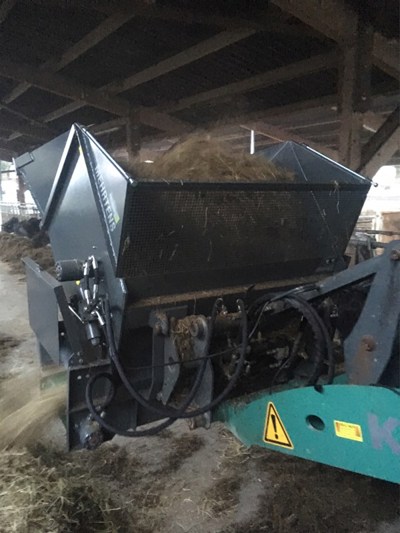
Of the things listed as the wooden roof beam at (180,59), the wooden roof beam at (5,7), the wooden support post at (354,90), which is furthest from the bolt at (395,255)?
the wooden roof beam at (5,7)

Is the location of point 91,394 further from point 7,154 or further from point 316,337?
point 7,154

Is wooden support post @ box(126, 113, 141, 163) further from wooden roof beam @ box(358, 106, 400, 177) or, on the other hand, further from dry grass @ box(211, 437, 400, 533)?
dry grass @ box(211, 437, 400, 533)

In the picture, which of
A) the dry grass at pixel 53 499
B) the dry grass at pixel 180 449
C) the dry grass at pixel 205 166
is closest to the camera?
the dry grass at pixel 53 499

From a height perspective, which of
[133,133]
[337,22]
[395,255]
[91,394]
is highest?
[337,22]

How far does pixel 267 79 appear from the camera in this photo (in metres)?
5.12

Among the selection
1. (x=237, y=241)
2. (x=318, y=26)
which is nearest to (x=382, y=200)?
(x=318, y=26)

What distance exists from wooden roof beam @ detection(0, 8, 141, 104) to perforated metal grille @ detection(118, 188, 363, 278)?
2.36 meters

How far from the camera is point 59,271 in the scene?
2.42 meters

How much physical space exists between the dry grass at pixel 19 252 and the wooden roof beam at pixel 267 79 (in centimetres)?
398

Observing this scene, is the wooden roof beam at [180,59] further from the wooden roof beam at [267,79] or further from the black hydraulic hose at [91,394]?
the black hydraulic hose at [91,394]

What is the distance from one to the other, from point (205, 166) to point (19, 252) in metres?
9.05

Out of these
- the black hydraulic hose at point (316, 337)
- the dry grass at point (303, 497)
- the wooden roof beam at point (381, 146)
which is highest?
the wooden roof beam at point (381, 146)

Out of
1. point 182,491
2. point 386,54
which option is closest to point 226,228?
point 182,491

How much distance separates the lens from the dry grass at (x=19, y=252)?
9005 mm
